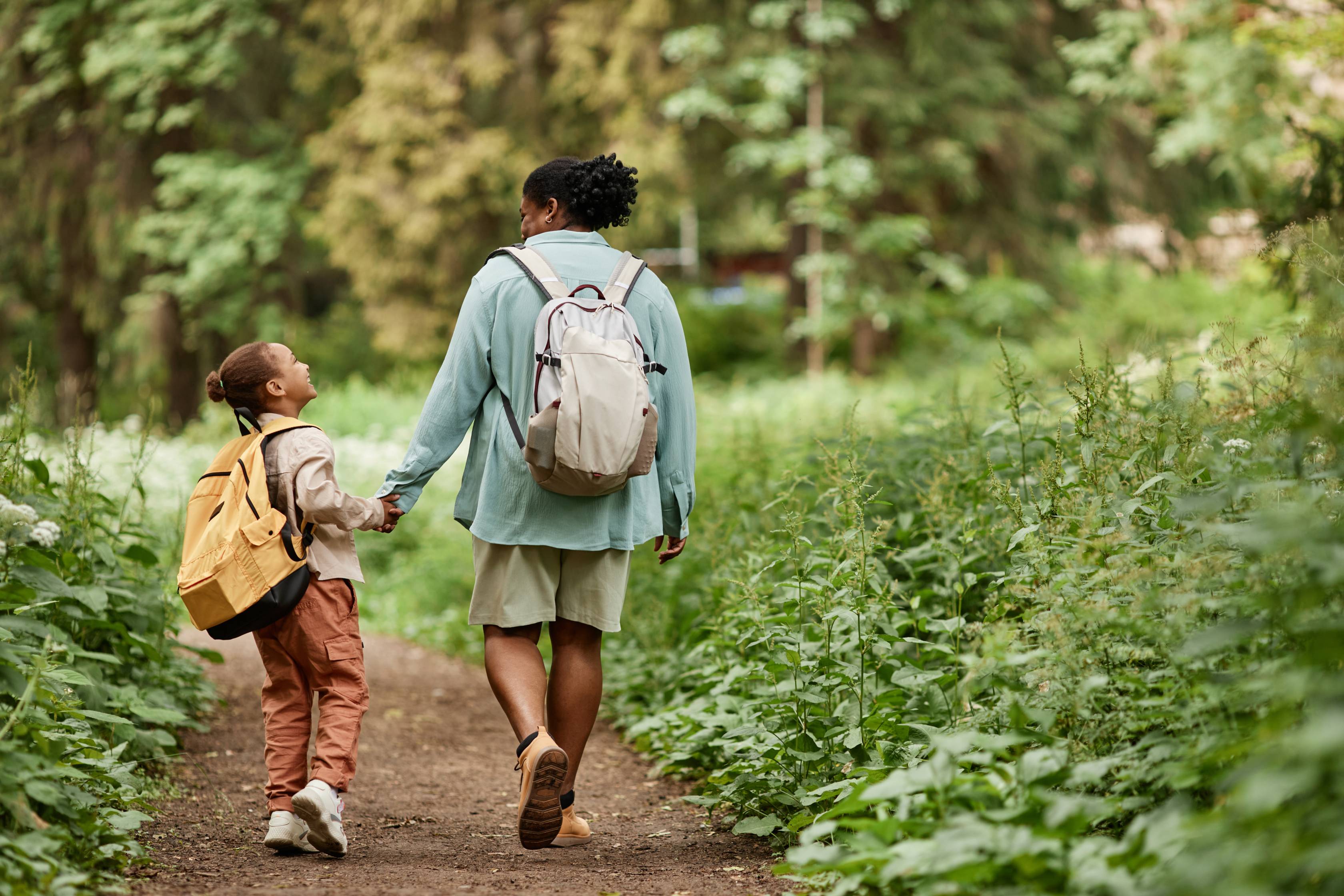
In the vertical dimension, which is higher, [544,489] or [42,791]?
[544,489]

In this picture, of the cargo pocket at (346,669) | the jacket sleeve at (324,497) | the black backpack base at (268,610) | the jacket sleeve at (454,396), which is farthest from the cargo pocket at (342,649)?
the jacket sleeve at (454,396)

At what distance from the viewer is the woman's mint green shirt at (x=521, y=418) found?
11.8 ft

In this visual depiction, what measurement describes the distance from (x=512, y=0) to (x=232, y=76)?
403 cm

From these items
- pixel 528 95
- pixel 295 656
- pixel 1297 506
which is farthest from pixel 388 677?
pixel 528 95

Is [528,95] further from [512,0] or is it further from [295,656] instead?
[295,656]

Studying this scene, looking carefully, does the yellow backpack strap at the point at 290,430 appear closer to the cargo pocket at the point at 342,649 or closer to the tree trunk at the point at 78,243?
the cargo pocket at the point at 342,649

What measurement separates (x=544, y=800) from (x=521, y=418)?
3.55 ft

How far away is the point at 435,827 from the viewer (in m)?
4.07

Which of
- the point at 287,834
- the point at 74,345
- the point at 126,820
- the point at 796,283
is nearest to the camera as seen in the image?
the point at 126,820

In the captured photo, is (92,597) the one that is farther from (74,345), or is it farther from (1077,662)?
(74,345)

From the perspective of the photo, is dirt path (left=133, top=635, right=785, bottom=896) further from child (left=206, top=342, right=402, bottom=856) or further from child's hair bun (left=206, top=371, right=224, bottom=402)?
child's hair bun (left=206, top=371, right=224, bottom=402)

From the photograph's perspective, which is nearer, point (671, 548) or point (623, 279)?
point (623, 279)

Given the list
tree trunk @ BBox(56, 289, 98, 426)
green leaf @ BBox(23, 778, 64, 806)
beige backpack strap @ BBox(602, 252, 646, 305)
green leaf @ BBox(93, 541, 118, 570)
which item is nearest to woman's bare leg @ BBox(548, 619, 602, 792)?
beige backpack strap @ BBox(602, 252, 646, 305)

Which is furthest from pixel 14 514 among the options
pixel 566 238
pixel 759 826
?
pixel 759 826
